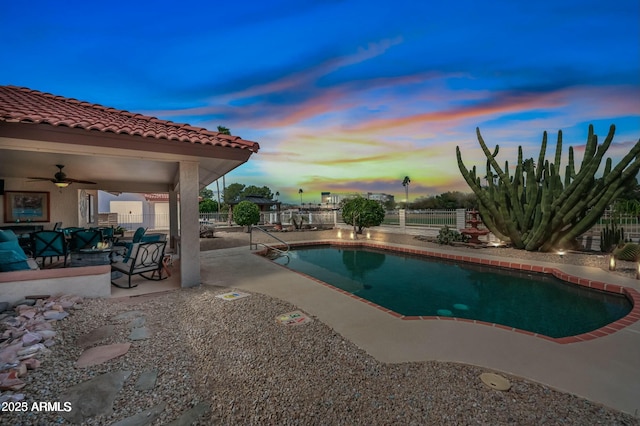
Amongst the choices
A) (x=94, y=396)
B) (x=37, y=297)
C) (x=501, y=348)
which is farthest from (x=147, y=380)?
(x=501, y=348)

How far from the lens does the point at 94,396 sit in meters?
2.10

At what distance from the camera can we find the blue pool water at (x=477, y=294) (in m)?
4.77

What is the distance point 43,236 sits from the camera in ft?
19.6

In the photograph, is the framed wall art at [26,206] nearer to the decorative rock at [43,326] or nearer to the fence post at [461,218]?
the decorative rock at [43,326]

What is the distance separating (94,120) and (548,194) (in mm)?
11651

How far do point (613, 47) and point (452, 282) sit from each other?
7.45 metres

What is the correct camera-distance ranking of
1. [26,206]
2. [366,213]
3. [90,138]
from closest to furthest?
[90,138]
[26,206]
[366,213]

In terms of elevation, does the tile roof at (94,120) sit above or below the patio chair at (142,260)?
above

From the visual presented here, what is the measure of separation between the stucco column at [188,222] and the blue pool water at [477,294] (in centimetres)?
338

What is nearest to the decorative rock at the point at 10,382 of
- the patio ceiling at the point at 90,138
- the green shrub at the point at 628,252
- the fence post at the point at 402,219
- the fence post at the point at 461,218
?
the patio ceiling at the point at 90,138

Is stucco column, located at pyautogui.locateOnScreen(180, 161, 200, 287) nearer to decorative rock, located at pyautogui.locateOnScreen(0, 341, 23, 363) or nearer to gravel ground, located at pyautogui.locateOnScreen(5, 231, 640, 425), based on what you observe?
gravel ground, located at pyautogui.locateOnScreen(5, 231, 640, 425)

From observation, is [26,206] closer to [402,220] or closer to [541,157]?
[402,220]

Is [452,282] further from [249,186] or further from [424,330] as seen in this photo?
[249,186]

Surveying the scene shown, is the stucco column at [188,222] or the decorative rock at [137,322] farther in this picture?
the stucco column at [188,222]
